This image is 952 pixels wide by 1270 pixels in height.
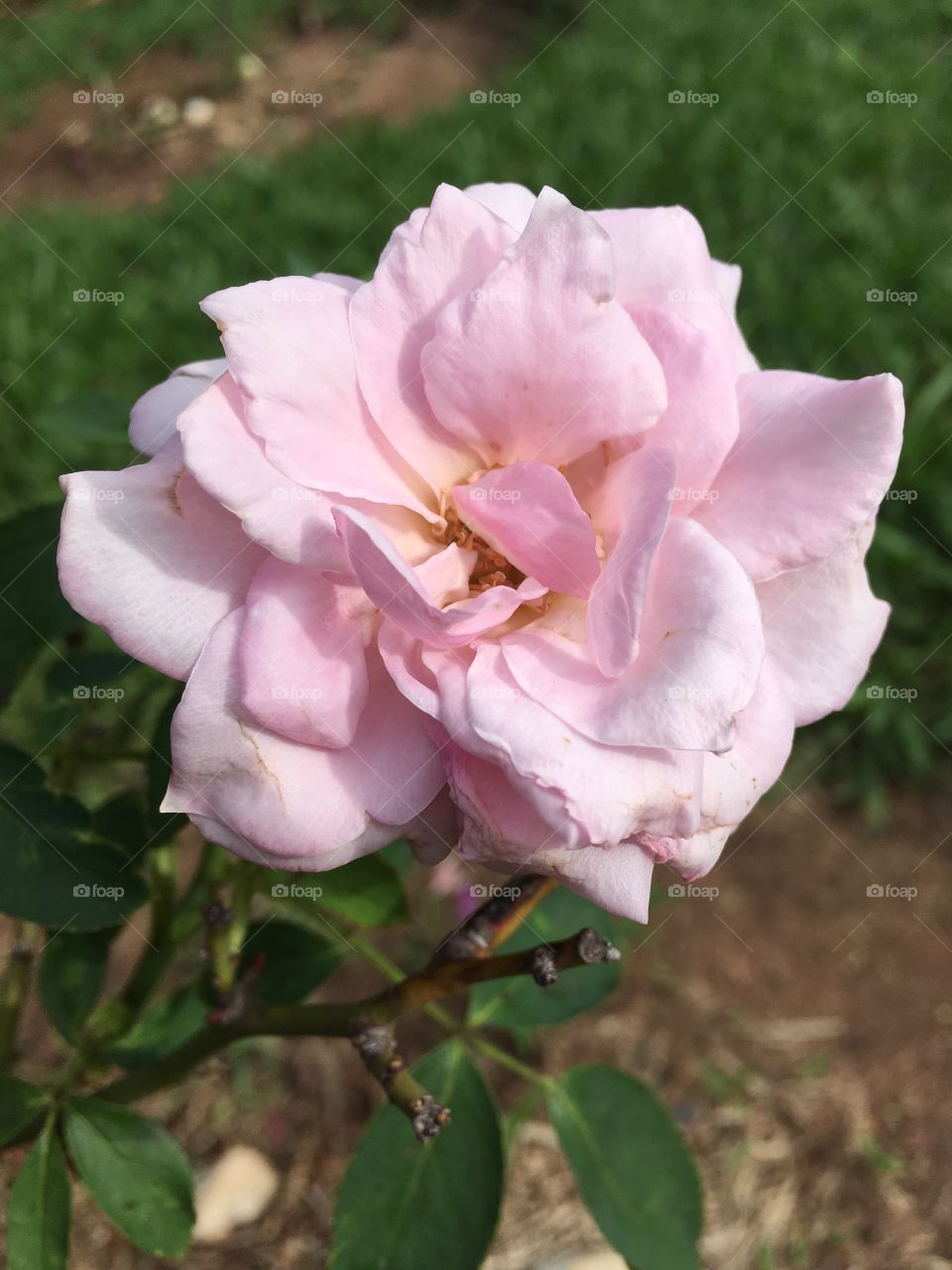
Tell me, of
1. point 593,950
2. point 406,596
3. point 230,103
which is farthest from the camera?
point 230,103

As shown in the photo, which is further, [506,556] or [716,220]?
[716,220]

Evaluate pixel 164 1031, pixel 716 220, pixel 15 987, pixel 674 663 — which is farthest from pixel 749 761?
pixel 716 220

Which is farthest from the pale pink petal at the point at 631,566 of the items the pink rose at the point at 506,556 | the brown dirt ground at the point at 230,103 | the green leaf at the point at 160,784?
the brown dirt ground at the point at 230,103

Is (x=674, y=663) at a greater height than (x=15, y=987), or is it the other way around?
(x=674, y=663)

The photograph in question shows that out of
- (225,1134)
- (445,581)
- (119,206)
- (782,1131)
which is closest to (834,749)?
(782,1131)

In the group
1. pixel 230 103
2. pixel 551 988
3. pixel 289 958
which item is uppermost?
pixel 289 958

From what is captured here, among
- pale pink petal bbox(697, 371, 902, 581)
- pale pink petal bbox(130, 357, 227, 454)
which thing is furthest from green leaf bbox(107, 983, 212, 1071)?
pale pink petal bbox(697, 371, 902, 581)

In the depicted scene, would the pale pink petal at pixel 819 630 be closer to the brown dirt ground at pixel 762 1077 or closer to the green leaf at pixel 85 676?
the green leaf at pixel 85 676

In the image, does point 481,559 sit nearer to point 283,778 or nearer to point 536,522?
point 536,522
